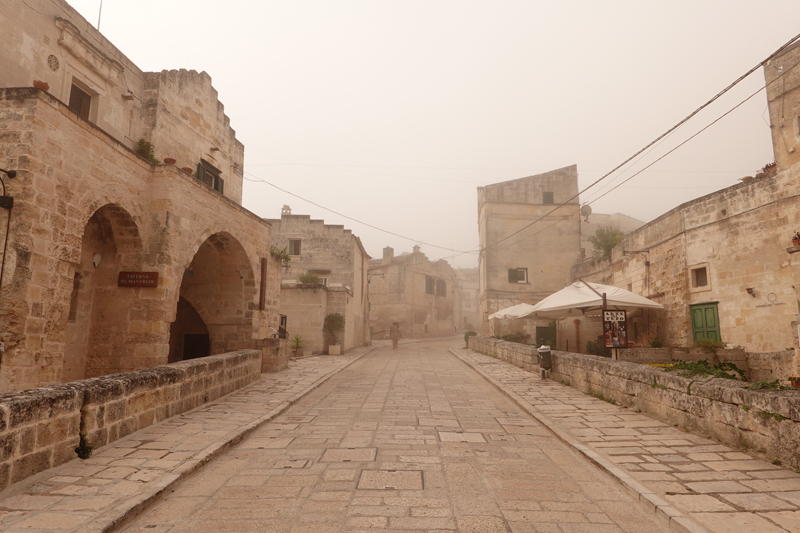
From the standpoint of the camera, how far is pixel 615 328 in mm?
10250

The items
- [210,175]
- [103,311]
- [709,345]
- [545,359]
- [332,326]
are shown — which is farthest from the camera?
[332,326]


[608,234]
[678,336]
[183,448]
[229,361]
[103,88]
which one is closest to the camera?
[183,448]

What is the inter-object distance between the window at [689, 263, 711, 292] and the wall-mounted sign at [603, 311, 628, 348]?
6845mm

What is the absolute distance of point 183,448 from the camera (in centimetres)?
506

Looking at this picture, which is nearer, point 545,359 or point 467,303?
point 545,359

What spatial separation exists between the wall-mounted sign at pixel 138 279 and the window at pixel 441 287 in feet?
121

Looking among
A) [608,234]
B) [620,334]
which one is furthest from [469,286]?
[620,334]

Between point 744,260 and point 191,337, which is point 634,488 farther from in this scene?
point 191,337

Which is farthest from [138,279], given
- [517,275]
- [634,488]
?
[517,275]

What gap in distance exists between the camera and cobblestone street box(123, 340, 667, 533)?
3.33 meters

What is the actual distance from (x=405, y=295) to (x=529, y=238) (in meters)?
13.6

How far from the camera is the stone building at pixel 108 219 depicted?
257 inches

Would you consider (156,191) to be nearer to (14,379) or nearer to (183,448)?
(14,379)

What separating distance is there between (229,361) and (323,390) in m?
2.12
